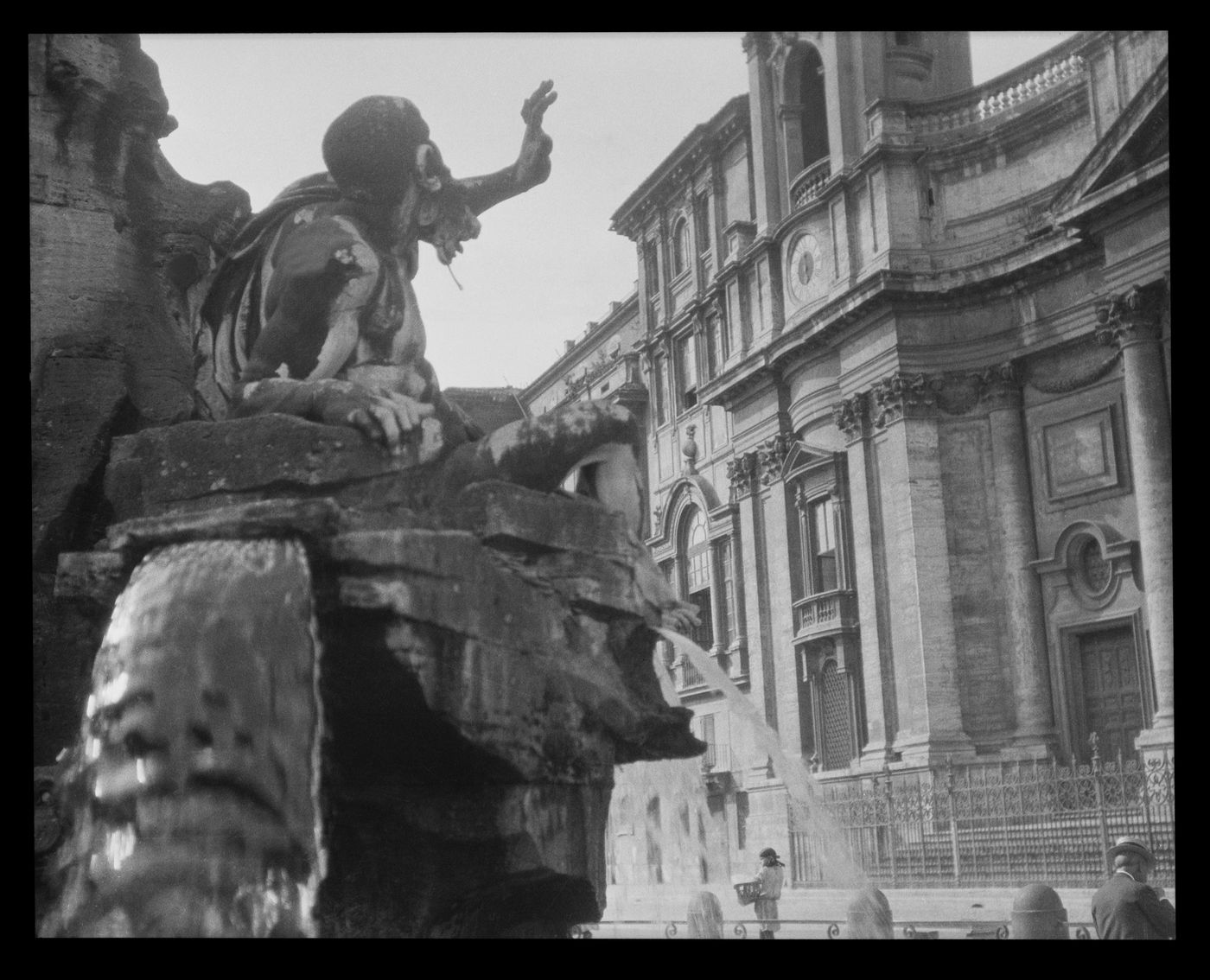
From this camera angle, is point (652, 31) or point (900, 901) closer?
point (652, 31)

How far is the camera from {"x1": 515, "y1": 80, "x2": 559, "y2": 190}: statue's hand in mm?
4824

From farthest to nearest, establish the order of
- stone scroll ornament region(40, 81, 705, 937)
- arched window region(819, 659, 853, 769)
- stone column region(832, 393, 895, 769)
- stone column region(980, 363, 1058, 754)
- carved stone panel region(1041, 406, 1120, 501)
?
arched window region(819, 659, 853, 769) → stone column region(832, 393, 895, 769) → stone column region(980, 363, 1058, 754) → carved stone panel region(1041, 406, 1120, 501) → stone scroll ornament region(40, 81, 705, 937)

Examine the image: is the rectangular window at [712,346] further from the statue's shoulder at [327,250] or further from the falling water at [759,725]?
the statue's shoulder at [327,250]

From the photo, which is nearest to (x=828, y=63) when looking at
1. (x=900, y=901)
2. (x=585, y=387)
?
(x=585, y=387)

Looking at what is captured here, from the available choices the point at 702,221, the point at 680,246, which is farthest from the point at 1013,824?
the point at 680,246

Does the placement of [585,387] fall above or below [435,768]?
above

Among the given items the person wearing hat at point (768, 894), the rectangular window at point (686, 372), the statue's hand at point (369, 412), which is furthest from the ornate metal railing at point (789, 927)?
the rectangular window at point (686, 372)

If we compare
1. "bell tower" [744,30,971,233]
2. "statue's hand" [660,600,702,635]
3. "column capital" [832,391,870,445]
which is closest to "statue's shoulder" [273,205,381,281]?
"statue's hand" [660,600,702,635]

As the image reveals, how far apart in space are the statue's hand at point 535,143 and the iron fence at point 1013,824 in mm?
Result: 10715

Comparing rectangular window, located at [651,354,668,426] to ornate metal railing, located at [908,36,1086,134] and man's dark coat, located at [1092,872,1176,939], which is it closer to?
ornate metal railing, located at [908,36,1086,134]

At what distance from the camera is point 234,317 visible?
454 cm

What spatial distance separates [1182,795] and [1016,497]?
1634 centimetres

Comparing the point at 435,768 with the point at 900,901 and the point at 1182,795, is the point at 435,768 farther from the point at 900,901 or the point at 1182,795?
the point at 900,901

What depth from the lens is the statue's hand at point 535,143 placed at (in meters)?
4.82
